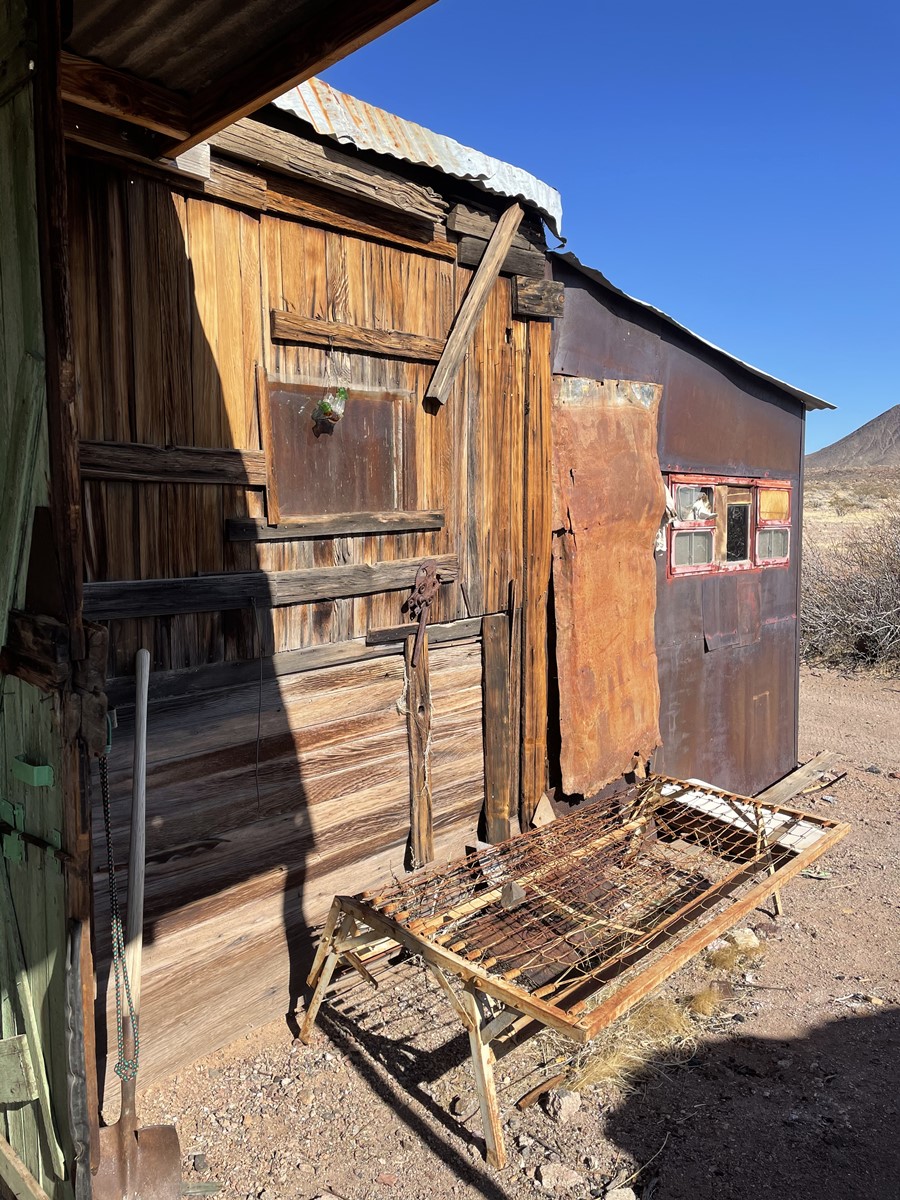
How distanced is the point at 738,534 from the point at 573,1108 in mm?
5157

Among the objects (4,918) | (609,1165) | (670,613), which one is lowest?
(609,1165)

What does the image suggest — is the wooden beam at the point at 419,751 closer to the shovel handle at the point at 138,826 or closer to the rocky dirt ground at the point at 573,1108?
the rocky dirt ground at the point at 573,1108

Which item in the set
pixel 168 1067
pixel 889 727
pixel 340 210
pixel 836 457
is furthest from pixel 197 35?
pixel 836 457

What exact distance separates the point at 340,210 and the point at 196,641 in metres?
2.17

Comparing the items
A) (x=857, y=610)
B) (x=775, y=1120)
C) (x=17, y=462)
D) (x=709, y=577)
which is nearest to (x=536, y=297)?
(x=709, y=577)

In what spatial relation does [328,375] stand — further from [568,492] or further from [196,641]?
[568,492]

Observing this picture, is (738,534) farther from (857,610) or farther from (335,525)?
(857,610)

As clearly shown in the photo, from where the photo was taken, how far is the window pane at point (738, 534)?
7.48m

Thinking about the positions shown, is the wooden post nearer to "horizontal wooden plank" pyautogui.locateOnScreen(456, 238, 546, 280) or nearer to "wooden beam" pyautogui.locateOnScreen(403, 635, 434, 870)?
"horizontal wooden plank" pyautogui.locateOnScreen(456, 238, 546, 280)

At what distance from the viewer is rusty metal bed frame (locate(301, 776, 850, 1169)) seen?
346 cm

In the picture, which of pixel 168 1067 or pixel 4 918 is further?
pixel 168 1067

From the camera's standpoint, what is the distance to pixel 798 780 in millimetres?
8344

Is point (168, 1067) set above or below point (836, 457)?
below

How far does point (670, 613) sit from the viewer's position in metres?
6.67
